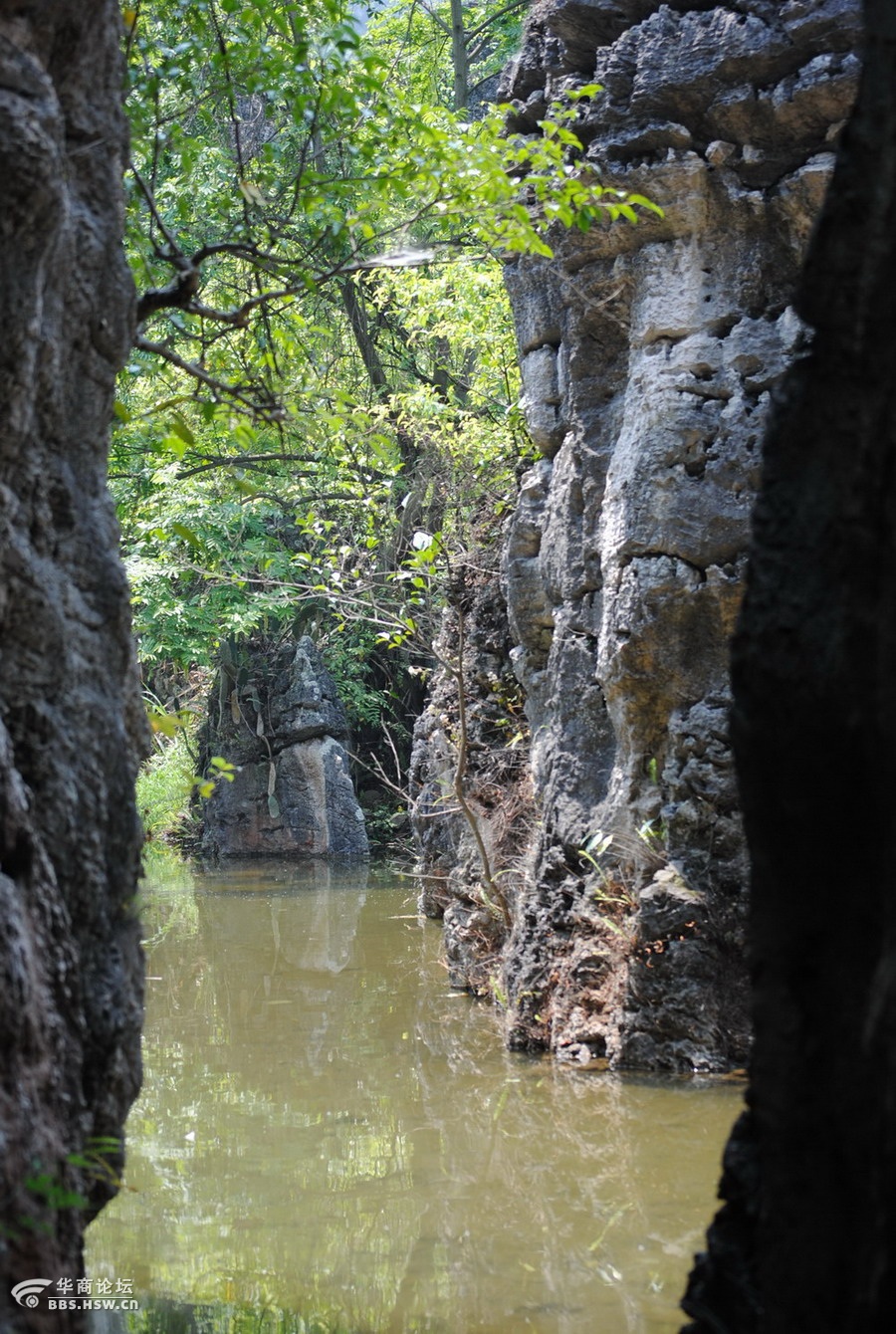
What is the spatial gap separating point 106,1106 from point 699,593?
5284 millimetres

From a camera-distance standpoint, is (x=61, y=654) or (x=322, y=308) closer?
(x=61, y=654)

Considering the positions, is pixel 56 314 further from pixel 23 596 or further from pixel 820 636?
pixel 820 636

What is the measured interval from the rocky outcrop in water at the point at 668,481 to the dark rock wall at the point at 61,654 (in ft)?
15.1

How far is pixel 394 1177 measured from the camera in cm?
608

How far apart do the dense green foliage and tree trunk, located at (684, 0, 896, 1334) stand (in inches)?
94.0

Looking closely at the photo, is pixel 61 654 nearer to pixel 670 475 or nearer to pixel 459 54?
pixel 670 475

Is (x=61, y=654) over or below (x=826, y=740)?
over

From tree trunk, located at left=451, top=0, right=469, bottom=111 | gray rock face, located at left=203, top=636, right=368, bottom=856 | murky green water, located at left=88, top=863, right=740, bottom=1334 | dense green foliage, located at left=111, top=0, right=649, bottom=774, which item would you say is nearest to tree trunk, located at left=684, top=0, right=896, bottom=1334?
murky green water, located at left=88, top=863, right=740, bottom=1334

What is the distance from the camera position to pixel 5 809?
3.07 meters

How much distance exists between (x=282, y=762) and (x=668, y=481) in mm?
15006

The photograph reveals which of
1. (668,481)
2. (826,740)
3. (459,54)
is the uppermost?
(459,54)

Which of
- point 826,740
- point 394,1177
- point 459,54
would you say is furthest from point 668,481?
point 459,54

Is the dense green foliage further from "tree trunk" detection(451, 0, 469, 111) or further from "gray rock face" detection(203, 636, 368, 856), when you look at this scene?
"gray rock face" detection(203, 636, 368, 856)

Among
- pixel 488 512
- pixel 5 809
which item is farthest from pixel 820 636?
pixel 488 512
